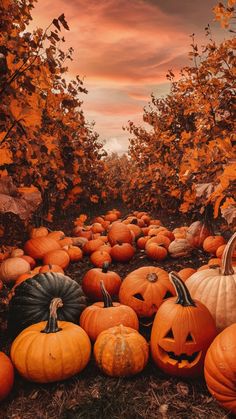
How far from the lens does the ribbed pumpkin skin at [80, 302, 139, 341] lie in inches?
122

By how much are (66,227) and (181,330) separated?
582cm

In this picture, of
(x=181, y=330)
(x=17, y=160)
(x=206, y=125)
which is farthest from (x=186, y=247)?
(x=181, y=330)

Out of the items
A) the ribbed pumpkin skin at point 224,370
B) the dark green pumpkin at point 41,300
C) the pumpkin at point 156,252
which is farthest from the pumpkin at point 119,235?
the ribbed pumpkin skin at point 224,370

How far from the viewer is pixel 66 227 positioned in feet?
27.0

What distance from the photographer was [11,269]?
4.57 m

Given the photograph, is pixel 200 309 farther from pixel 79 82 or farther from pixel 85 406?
pixel 79 82

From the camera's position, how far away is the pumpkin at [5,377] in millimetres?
2467

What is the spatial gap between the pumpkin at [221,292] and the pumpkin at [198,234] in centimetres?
237

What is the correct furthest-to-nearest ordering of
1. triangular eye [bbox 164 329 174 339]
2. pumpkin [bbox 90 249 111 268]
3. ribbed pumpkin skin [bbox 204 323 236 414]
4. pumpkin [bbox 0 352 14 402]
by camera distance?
pumpkin [bbox 90 249 111 268], triangular eye [bbox 164 329 174 339], pumpkin [bbox 0 352 14 402], ribbed pumpkin skin [bbox 204 323 236 414]

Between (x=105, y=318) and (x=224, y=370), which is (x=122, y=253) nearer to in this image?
(x=105, y=318)

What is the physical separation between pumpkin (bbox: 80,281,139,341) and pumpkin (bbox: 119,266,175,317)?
35 cm

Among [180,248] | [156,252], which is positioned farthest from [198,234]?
[156,252]

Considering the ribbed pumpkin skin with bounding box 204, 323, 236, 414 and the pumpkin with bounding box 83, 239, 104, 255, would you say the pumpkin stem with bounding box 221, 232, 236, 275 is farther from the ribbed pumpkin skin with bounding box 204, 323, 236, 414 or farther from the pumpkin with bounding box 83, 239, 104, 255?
the pumpkin with bounding box 83, 239, 104, 255

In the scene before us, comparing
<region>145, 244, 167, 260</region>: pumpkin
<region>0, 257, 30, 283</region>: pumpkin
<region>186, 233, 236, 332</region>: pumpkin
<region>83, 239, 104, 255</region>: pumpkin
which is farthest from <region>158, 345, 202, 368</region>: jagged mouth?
<region>83, 239, 104, 255</region>: pumpkin
